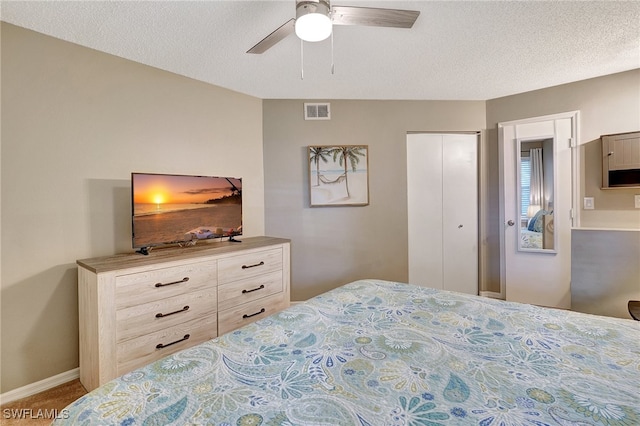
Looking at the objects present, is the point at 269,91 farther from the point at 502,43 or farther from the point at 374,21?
the point at 502,43

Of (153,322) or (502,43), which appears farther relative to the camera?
(502,43)

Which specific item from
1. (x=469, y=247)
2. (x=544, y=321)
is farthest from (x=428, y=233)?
(x=544, y=321)

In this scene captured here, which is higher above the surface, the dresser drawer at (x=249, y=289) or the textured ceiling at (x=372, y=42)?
the textured ceiling at (x=372, y=42)

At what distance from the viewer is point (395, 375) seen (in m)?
0.92

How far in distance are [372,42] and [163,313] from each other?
251 cm

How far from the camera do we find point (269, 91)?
10.4 ft

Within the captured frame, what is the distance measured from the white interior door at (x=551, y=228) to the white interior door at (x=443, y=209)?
34cm

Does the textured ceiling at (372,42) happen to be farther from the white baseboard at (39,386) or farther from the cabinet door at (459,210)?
the white baseboard at (39,386)

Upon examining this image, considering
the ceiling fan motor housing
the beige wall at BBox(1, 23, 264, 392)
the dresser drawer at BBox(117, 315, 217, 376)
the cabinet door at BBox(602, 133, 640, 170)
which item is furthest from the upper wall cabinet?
the beige wall at BBox(1, 23, 264, 392)

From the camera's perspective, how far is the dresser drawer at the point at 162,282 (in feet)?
6.10

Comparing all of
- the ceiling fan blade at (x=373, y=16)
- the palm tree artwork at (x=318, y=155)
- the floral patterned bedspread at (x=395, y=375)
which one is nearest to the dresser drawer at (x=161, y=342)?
the floral patterned bedspread at (x=395, y=375)

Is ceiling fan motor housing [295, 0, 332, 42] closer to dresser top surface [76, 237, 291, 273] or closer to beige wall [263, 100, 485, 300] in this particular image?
dresser top surface [76, 237, 291, 273]

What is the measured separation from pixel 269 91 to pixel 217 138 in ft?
2.52

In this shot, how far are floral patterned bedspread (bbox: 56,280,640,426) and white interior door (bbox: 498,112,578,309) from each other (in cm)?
234
